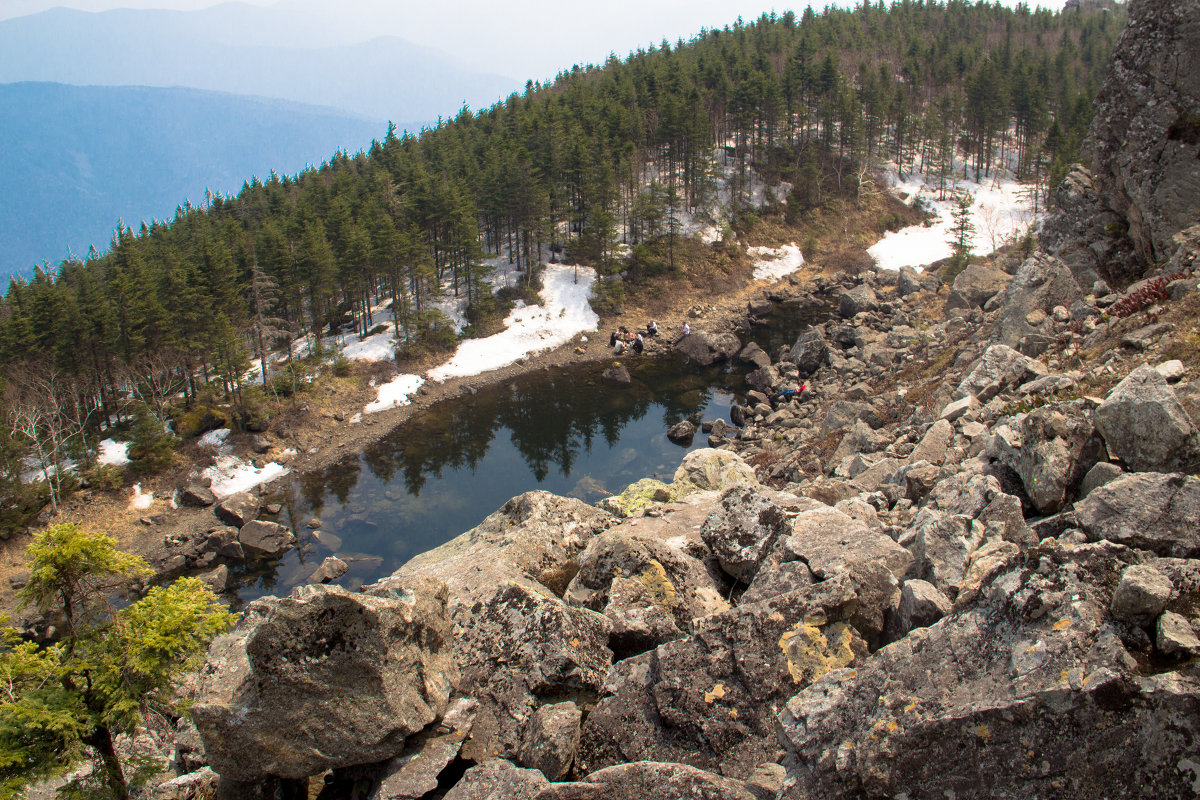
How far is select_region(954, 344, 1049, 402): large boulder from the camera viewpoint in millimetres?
16312

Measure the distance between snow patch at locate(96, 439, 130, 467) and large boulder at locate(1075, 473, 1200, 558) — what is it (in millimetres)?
47194

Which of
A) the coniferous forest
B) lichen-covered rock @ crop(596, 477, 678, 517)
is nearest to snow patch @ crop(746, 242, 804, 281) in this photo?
the coniferous forest

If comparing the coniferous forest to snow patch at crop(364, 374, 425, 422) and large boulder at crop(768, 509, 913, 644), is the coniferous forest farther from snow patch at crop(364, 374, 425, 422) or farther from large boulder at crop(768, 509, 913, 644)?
large boulder at crop(768, 509, 913, 644)

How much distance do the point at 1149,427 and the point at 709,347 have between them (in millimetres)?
44913

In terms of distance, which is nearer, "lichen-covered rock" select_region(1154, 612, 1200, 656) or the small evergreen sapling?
"lichen-covered rock" select_region(1154, 612, 1200, 656)

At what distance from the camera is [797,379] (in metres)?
45.3

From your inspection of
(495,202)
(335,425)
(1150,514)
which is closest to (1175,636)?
(1150,514)

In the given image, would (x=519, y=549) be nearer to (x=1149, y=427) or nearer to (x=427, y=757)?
(x=427, y=757)

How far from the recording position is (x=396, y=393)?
50.9 meters

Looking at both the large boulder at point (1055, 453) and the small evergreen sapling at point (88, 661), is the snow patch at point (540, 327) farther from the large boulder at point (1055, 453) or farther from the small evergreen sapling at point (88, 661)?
the large boulder at point (1055, 453)

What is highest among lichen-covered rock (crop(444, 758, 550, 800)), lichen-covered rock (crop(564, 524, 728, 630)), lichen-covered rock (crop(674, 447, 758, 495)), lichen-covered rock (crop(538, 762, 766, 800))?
lichen-covered rock (crop(538, 762, 766, 800))

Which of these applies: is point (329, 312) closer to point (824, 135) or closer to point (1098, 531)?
point (1098, 531)

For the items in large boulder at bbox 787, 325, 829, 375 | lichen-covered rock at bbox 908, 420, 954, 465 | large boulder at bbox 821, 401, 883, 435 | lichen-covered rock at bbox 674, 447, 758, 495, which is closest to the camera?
lichen-covered rock at bbox 908, 420, 954, 465

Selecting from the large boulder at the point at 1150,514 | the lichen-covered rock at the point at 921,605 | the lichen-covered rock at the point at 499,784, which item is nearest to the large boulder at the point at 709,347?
the lichen-covered rock at the point at 921,605
